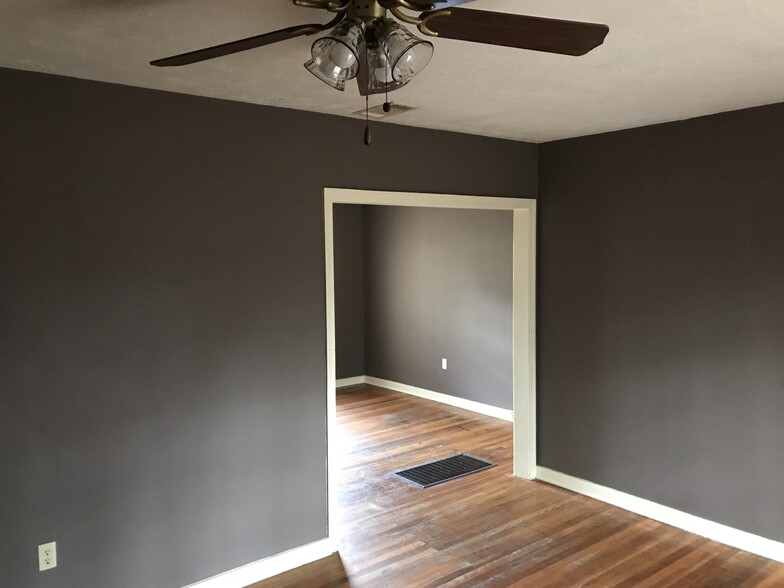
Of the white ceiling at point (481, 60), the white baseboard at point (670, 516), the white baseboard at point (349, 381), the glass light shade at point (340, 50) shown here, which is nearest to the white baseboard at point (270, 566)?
the white baseboard at point (670, 516)

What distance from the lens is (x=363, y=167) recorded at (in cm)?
342

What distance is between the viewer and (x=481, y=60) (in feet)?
7.55

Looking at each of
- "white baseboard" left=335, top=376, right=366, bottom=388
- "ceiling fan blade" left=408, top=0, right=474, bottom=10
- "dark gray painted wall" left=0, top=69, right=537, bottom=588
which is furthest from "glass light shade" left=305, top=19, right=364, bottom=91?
"white baseboard" left=335, top=376, right=366, bottom=388

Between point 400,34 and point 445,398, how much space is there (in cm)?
527

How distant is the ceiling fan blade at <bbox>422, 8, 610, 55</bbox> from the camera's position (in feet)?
4.54

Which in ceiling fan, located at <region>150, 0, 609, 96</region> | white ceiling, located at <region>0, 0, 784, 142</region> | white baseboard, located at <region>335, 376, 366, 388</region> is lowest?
white baseboard, located at <region>335, 376, 366, 388</region>

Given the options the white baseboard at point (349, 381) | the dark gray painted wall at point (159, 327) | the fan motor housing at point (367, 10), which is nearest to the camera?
the fan motor housing at point (367, 10)

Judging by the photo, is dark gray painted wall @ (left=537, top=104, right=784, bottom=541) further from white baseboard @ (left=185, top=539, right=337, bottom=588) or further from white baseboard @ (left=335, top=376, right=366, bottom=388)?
white baseboard @ (left=335, top=376, right=366, bottom=388)

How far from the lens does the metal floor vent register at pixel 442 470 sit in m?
4.40

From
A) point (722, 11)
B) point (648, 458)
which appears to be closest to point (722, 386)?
point (648, 458)

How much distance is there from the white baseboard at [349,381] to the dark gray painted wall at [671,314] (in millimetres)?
3179

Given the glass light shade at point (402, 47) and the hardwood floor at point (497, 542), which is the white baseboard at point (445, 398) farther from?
the glass light shade at point (402, 47)

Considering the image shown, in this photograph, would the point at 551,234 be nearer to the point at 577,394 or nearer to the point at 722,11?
the point at 577,394

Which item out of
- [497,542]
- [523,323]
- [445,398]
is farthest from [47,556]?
[445,398]
